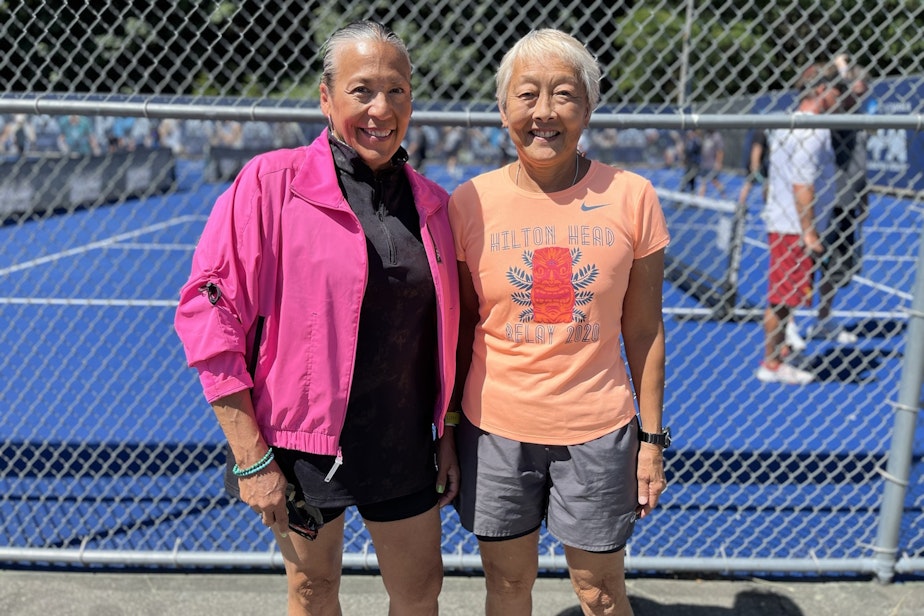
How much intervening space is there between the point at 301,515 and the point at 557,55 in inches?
51.9

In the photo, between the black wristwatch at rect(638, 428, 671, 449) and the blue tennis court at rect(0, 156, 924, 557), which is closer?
the black wristwatch at rect(638, 428, 671, 449)

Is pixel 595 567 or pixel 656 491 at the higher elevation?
pixel 656 491

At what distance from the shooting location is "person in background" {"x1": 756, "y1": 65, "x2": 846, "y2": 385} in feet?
17.4

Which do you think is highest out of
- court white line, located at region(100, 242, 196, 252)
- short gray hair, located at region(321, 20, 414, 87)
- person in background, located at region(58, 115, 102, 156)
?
short gray hair, located at region(321, 20, 414, 87)

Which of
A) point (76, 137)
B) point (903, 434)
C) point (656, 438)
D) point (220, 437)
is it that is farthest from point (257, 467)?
point (76, 137)

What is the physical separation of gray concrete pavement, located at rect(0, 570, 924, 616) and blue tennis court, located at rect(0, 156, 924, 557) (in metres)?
0.21

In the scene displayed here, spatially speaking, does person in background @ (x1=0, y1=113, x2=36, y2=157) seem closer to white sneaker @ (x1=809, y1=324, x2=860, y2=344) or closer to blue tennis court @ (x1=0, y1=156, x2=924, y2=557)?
blue tennis court @ (x1=0, y1=156, x2=924, y2=557)

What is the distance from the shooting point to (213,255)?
1.87m

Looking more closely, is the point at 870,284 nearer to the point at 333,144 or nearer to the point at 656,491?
the point at 656,491

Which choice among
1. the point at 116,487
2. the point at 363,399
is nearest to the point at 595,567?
the point at 363,399

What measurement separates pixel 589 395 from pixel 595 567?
0.49 m

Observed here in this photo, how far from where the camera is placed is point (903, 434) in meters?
3.08

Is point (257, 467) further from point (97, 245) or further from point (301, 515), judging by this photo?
point (97, 245)

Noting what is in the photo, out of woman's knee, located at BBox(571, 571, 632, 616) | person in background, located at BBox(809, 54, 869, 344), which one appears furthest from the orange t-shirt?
person in background, located at BBox(809, 54, 869, 344)
